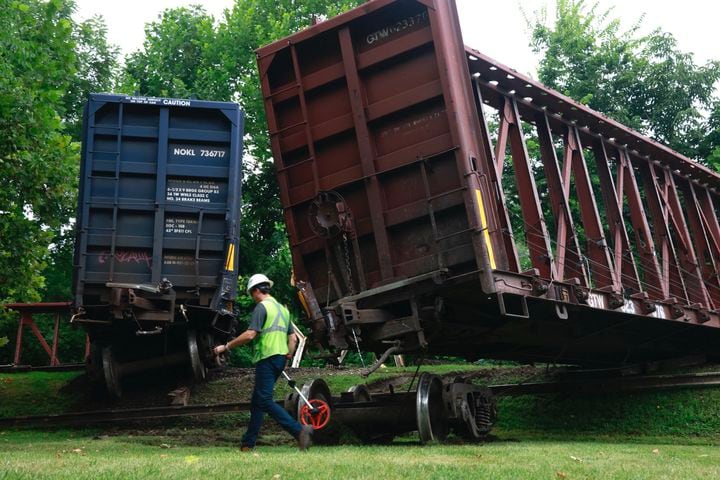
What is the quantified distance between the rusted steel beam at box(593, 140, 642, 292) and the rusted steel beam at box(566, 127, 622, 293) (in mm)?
308

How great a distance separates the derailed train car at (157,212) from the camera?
11.2m

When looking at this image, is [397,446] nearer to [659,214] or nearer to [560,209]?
[560,209]

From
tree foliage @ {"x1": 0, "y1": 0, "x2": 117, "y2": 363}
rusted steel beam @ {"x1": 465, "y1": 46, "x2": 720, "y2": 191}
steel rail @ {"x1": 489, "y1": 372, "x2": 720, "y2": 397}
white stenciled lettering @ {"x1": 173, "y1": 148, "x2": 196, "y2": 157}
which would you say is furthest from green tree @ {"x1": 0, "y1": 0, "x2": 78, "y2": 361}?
steel rail @ {"x1": 489, "y1": 372, "x2": 720, "y2": 397}

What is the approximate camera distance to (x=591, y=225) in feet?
38.0

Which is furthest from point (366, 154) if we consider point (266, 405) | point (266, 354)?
point (266, 405)

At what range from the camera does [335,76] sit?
29.0 feet

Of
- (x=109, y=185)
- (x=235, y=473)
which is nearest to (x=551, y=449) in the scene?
(x=235, y=473)

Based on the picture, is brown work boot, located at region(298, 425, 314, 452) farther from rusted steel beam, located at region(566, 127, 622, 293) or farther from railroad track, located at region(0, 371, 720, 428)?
rusted steel beam, located at region(566, 127, 622, 293)

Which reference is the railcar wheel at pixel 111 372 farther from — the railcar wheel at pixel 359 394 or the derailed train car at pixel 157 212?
the railcar wheel at pixel 359 394

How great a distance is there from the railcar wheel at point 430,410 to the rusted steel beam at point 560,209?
2721mm

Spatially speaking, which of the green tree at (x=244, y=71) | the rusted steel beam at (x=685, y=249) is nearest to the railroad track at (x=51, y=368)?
the green tree at (x=244, y=71)

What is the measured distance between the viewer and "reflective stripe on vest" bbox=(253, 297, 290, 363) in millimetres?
7273

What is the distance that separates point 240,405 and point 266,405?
4.30 m

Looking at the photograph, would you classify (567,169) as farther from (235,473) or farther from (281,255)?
(281,255)
